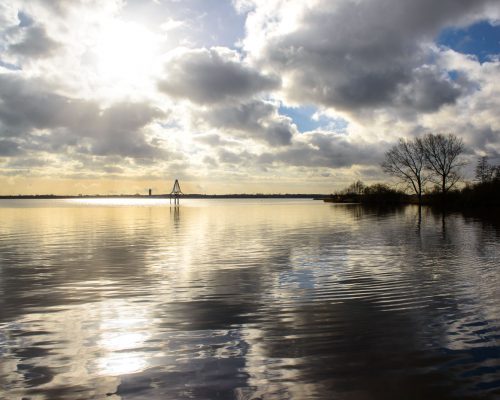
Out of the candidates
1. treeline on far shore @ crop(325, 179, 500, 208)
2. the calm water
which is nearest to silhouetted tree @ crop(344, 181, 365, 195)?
treeline on far shore @ crop(325, 179, 500, 208)

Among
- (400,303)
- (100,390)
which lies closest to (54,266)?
(100,390)

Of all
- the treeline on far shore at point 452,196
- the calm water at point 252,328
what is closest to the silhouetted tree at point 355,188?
the treeline on far shore at point 452,196

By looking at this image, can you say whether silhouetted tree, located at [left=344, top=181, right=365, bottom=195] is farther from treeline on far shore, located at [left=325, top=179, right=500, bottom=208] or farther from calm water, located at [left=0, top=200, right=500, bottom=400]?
calm water, located at [left=0, top=200, right=500, bottom=400]

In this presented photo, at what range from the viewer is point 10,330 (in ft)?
29.7

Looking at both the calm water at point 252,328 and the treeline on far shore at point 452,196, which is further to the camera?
the treeline on far shore at point 452,196

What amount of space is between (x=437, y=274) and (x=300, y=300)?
6.61m

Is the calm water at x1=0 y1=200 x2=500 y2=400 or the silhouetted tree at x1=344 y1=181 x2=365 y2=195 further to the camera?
the silhouetted tree at x1=344 y1=181 x2=365 y2=195

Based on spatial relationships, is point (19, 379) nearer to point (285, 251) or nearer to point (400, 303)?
point (400, 303)

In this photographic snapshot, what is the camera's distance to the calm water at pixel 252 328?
6.25 meters

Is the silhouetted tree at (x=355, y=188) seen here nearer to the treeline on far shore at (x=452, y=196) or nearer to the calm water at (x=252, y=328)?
the treeline on far shore at (x=452, y=196)

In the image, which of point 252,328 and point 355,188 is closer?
point 252,328

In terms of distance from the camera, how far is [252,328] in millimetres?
9008

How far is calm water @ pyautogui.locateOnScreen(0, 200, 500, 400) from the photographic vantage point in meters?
6.25

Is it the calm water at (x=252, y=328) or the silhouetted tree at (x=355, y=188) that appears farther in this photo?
the silhouetted tree at (x=355, y=188)
